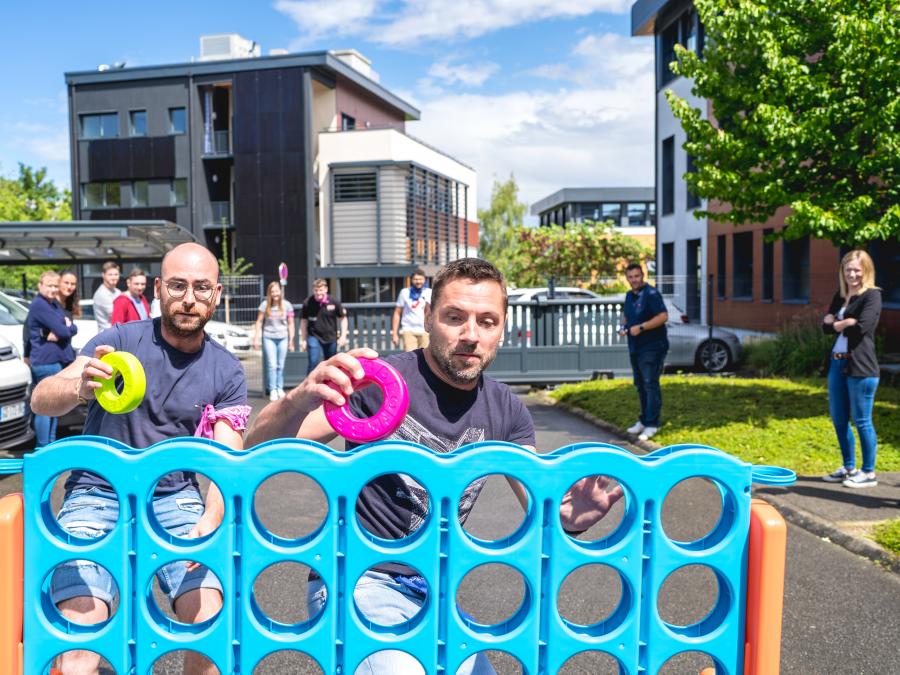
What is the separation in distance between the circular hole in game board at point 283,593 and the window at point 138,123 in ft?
122

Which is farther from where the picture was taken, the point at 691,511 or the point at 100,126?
Result: the point at 100,126

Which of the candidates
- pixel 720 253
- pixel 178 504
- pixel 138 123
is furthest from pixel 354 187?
pixel 178 504

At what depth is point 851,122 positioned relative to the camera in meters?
11.1

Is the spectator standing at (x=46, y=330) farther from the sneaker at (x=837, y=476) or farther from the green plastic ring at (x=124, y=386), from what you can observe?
the sneaker at (x=837, y=476)

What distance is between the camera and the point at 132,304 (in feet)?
33.0

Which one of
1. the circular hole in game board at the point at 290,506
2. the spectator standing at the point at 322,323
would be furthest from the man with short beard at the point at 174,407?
the spectator standing at the point at 322,323

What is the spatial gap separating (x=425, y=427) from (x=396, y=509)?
0.93 feet

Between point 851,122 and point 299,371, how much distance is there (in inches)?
386

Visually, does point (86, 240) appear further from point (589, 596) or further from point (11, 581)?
point (11, 581)

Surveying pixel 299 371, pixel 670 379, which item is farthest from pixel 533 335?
pixel 299 371

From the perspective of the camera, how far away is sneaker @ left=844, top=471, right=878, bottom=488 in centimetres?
759

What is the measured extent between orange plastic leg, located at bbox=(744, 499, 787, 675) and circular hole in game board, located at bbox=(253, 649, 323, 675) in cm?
241

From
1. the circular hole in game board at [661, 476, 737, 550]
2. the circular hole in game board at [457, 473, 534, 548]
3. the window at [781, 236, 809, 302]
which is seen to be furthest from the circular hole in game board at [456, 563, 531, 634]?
the window at [781, 236, 809, 302]

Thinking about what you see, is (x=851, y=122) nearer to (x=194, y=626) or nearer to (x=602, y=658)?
(x=602, y=658)
